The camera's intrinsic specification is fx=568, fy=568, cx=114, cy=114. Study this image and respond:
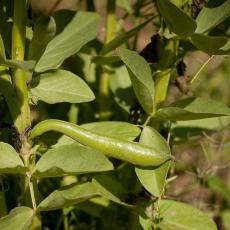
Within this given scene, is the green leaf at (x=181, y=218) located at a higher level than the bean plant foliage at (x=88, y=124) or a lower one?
lower

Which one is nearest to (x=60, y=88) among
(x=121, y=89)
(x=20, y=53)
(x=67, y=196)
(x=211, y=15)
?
(x=20, y=53)

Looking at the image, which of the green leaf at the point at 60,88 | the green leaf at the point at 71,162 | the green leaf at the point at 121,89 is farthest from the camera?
the green leaf at the point at 121,89

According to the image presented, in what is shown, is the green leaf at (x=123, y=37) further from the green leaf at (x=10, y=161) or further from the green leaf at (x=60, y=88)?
the green leaf at (x=10, y=161)

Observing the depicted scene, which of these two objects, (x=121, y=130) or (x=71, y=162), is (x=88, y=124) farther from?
(x=71, y=162)

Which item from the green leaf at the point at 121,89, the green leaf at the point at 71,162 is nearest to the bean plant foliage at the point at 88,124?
the green leaf at the point at 71,162

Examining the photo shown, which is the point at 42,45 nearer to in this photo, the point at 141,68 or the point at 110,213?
the point at 141,68

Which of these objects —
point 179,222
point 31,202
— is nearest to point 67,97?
point 31,202
